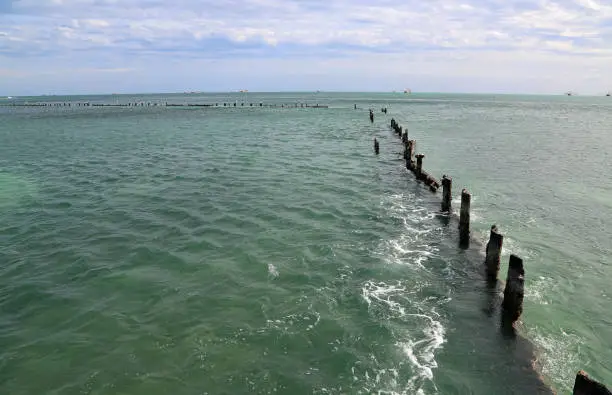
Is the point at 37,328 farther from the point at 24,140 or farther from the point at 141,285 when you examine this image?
the point at 24,140

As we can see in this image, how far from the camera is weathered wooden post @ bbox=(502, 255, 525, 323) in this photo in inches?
531

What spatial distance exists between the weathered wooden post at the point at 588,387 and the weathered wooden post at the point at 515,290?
4.93m

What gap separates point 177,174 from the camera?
107 feet

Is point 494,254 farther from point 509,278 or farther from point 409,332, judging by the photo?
point 409,332

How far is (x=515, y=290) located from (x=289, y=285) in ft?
25.0

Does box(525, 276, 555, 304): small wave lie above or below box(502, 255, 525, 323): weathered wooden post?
below

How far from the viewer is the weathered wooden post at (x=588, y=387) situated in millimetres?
8195

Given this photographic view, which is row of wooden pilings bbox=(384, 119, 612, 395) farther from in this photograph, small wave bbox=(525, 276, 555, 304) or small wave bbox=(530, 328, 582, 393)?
small wave bbox=(525, 276, 555, 304)

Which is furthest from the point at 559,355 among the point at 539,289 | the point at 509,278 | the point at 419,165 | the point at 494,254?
the point at 419,165

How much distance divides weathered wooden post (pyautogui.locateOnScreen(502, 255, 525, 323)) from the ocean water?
50 cm

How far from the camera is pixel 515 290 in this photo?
13625 mm

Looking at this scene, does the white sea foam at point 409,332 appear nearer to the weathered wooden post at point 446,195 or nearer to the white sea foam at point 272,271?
the white sea foam at point 272,271

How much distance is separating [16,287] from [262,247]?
920cm

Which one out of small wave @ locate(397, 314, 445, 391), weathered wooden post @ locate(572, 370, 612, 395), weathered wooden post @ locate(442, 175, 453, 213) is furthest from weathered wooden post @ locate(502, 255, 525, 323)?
weathered wooden post @ locate(442, 175, 453, 213)
